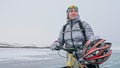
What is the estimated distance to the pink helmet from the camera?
439 cm

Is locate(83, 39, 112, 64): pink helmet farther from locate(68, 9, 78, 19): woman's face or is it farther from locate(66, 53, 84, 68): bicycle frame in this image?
locate(68, 9, 78, 19): woman's face

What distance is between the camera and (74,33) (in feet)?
16.2

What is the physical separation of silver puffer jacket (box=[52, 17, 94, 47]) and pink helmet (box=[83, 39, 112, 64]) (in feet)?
1.43

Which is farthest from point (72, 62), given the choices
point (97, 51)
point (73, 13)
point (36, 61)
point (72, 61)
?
point (36, 61)

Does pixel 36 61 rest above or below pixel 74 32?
below

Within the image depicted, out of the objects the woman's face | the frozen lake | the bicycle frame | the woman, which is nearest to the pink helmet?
the bicycle frame

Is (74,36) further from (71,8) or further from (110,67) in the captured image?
(110,67)

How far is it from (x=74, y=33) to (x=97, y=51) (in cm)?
64

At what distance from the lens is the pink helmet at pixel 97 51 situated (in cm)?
439

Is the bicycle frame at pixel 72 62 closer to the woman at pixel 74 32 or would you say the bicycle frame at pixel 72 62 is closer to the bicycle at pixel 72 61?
the bicycle at pixel 72 61

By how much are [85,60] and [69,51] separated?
267mm

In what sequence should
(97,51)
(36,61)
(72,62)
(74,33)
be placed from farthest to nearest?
(36,61)
(74,33)
(72,62)
(97,51)

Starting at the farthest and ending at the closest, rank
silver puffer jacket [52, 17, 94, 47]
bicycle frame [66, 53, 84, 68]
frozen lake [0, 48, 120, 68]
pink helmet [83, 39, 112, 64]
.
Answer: frozen lake [0, 48, 120, 68], silver puffer jacket [52, 17, 94, 47], bicycle frame [66, 53, 84, 68], pink helmet [83, 39, 112, 64]

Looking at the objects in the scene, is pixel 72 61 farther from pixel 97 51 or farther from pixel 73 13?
pixel 73 13
